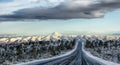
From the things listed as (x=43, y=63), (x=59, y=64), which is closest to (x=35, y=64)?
(x=43, y=63)

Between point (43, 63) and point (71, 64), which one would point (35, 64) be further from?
point (71, 64)

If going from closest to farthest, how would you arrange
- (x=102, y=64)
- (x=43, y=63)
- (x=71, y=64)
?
1. (x=102, y=64)
2. (x=43, y=63)
3. (x=71, y=64)

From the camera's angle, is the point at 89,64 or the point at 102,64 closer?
the point at 102,64

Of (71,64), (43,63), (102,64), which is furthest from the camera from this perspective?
(71,64)

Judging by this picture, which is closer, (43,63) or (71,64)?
(43,63)

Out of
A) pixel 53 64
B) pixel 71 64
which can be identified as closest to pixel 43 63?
pixel 53 64

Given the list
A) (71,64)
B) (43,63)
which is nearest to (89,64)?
(71,64)

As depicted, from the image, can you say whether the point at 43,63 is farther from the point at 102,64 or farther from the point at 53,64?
the point at 102,64

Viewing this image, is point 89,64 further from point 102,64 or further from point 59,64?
point 102,64
